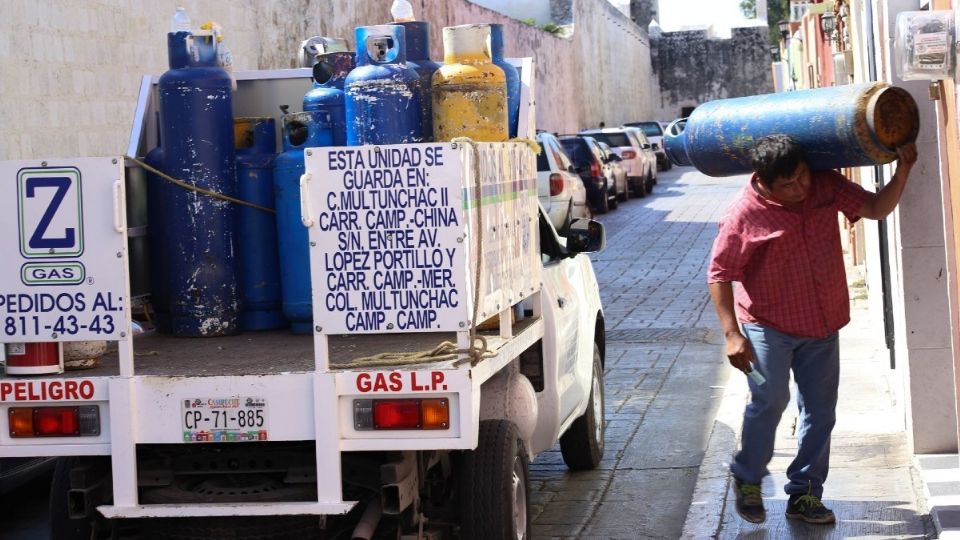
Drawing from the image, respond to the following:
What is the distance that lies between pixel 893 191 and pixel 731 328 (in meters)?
0.87

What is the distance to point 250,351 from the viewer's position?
607 centimetres

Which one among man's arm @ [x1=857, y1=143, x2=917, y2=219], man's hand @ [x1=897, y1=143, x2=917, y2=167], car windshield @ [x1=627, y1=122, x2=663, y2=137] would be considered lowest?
man's arm @ [x1=857, y1=143, x2=917, y2=219]

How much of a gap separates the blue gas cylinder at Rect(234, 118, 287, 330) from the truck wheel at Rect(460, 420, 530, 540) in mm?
1451

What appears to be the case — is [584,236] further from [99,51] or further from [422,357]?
[99,51]

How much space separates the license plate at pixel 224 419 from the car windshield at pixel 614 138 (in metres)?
31.3

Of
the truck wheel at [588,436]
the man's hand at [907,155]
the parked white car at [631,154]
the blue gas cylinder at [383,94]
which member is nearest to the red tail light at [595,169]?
the parked white car at [631,154]

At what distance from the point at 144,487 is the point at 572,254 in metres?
2.67

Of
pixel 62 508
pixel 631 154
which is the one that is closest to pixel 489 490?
pixel 62 508

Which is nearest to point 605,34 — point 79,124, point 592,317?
point 79,124

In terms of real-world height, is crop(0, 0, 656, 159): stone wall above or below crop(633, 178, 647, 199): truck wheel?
above

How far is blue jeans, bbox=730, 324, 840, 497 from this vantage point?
250 inches

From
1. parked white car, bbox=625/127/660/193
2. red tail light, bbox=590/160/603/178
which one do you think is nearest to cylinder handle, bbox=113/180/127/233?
red tail light, bbox=590/160/603/178

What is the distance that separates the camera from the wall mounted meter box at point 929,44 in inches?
229

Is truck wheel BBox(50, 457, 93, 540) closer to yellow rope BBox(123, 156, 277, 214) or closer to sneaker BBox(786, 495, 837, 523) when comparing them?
yellow rope BBox(123, 156, 277, 214)
